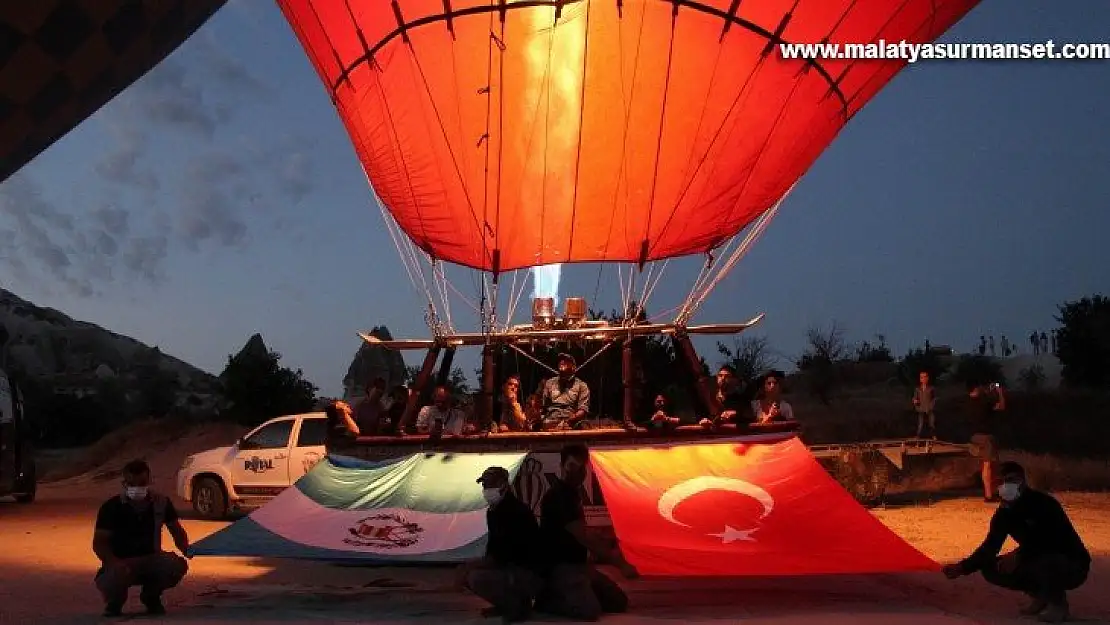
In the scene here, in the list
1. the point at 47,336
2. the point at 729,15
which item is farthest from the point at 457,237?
the point at 47,336

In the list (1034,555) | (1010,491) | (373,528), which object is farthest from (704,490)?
(373,528)

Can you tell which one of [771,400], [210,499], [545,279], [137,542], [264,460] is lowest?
[210,499]

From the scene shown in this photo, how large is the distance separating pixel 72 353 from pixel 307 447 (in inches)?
2546

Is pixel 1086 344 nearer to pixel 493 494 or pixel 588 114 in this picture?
pixel 588 114

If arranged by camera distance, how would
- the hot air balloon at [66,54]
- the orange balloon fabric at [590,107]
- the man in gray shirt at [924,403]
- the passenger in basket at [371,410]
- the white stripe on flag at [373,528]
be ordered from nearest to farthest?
the hot air balloon at [66,54], the white stripe on flag at [373,528], the passenger in basket at [371,410], the orange balloon fabric at [590,107], the man in gray shirt at [924,403]

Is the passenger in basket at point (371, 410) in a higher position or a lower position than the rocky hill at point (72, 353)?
lower

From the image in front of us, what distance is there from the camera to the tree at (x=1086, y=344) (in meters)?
47.7

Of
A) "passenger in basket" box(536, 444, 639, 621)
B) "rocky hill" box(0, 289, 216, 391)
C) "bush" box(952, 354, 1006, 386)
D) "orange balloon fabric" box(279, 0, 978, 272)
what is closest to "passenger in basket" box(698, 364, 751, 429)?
"orange balloon fabric" box(279, 0, 978, 272)

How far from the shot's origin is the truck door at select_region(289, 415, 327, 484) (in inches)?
620

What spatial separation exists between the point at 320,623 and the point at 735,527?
3463mm

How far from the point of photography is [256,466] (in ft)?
52.9

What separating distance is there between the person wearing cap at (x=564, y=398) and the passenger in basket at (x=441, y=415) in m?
0.96

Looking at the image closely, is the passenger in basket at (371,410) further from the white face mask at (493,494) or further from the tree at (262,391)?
the tree at (262,391)

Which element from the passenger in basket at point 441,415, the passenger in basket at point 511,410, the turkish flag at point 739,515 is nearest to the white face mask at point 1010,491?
the turkish flag at point 739,515
